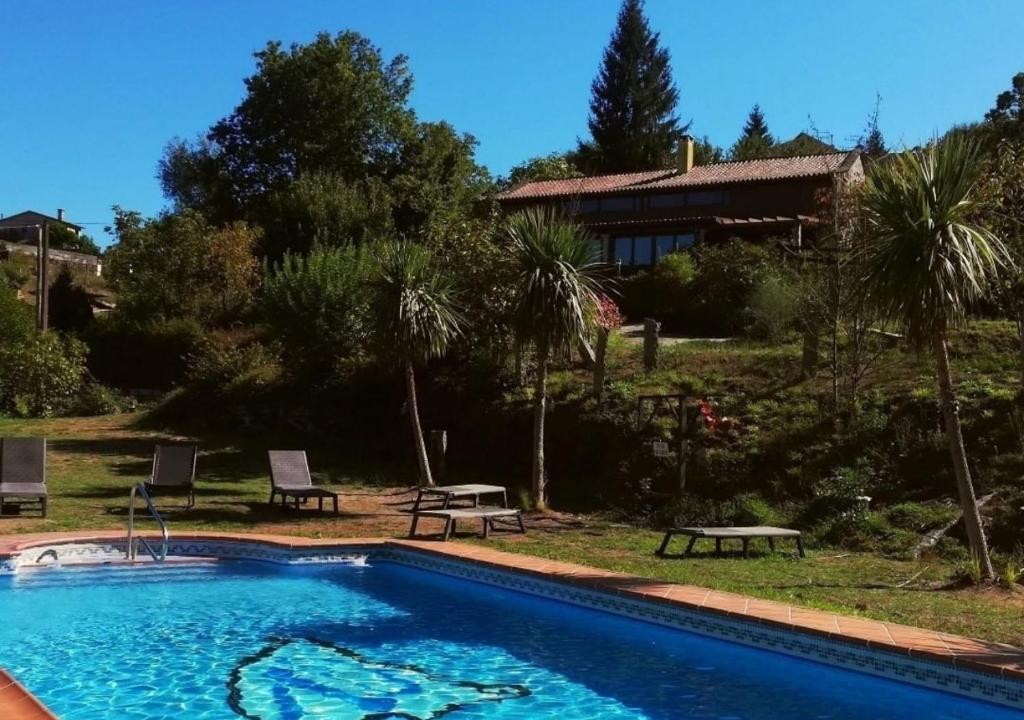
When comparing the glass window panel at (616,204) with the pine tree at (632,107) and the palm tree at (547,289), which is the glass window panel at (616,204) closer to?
the pine tree at (632,107)

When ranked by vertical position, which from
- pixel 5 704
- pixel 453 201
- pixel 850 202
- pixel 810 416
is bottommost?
pixel 5 704

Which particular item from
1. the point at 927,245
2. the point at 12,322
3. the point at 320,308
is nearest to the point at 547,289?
the point at 927,245

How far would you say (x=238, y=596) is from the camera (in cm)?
942

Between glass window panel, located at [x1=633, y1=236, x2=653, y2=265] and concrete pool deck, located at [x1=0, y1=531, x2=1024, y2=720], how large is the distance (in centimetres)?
2731

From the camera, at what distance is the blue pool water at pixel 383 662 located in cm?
612

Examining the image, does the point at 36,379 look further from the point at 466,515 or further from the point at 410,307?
the point at 466,515

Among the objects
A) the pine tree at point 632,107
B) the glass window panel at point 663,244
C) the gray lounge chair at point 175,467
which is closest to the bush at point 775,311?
the gray lounge chair at point 175,467

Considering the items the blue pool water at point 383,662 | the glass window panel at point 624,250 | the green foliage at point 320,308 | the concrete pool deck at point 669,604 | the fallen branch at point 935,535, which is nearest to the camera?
the concrete pool deck at point 669,604

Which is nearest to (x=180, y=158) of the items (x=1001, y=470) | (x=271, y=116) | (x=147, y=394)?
(x=271, y=116)

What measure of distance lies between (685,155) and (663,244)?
20.0 ft

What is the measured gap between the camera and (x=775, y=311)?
65.9 feet

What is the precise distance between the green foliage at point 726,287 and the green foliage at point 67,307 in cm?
2573

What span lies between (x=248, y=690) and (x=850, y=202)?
13.1 meters

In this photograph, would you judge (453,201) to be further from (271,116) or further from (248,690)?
(248,690)
